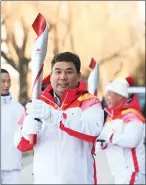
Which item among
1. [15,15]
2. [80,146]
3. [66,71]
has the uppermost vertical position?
[15,15]

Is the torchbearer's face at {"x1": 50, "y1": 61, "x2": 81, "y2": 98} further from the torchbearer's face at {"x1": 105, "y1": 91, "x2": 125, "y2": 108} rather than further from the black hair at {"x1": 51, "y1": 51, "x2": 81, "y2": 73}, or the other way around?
the torchbearer's face at {"x1": 105, "y1": 91, "x2": 125, "y2": 108}

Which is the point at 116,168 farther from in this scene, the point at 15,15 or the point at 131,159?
the point at 15,15

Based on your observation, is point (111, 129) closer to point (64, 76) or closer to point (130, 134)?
point (130, 134)

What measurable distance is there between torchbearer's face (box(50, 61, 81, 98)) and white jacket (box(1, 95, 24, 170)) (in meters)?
1.71

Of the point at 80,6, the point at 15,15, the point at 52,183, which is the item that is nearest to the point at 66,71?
the point at 52,183

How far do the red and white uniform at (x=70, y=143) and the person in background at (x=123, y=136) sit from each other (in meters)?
1.26

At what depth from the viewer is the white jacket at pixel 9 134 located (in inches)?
153

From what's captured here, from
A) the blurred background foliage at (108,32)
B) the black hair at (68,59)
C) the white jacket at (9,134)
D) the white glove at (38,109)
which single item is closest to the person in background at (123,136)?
the white jacket at (9,134)

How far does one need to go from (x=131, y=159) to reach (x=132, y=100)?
16.8 inches

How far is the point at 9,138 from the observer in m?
3.90

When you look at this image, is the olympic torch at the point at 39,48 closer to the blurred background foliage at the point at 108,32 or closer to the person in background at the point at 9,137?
the person in background at the point at 9,137

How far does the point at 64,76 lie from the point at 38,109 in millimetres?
203

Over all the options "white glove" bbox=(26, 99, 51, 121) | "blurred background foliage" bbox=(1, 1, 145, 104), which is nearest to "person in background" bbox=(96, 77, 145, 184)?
"white glove" bbox=(26, 99, 51, 121)

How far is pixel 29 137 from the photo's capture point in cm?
228
